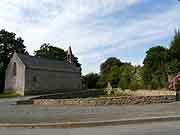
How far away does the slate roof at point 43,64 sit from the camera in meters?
65.3

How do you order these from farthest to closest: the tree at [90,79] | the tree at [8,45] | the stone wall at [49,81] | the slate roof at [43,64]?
1. the tree at [90,79]
2. the tree at [8,45]
3. the slate roof at [43,64]
4. the stone wall at [49,81]

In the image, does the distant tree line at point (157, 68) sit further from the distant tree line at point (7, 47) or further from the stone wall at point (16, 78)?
the distant tree line at point (7, 47)

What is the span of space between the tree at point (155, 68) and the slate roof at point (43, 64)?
25392 millimetres

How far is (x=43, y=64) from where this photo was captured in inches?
2822

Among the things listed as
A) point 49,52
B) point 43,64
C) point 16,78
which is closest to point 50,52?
point 49,52

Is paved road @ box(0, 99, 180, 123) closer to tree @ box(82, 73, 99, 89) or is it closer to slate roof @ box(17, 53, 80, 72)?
slate roof @ box(17, 53, 80, 72)

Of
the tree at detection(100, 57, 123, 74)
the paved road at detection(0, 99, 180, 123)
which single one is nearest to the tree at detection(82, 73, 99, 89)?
the tree at detection(100, 57, 123, 74)

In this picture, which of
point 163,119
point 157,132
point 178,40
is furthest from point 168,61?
point 157,132

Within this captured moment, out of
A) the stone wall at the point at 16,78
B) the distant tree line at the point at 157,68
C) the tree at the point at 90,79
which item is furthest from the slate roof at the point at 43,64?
the distant tree line at the point at 157,68

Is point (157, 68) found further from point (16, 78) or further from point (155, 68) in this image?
point (16, 78)

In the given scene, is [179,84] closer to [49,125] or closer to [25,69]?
[49,125]

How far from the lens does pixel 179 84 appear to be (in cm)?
3111

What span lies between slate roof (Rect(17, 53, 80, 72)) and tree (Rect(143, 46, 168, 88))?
83.3 ft

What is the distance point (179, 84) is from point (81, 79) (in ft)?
193
